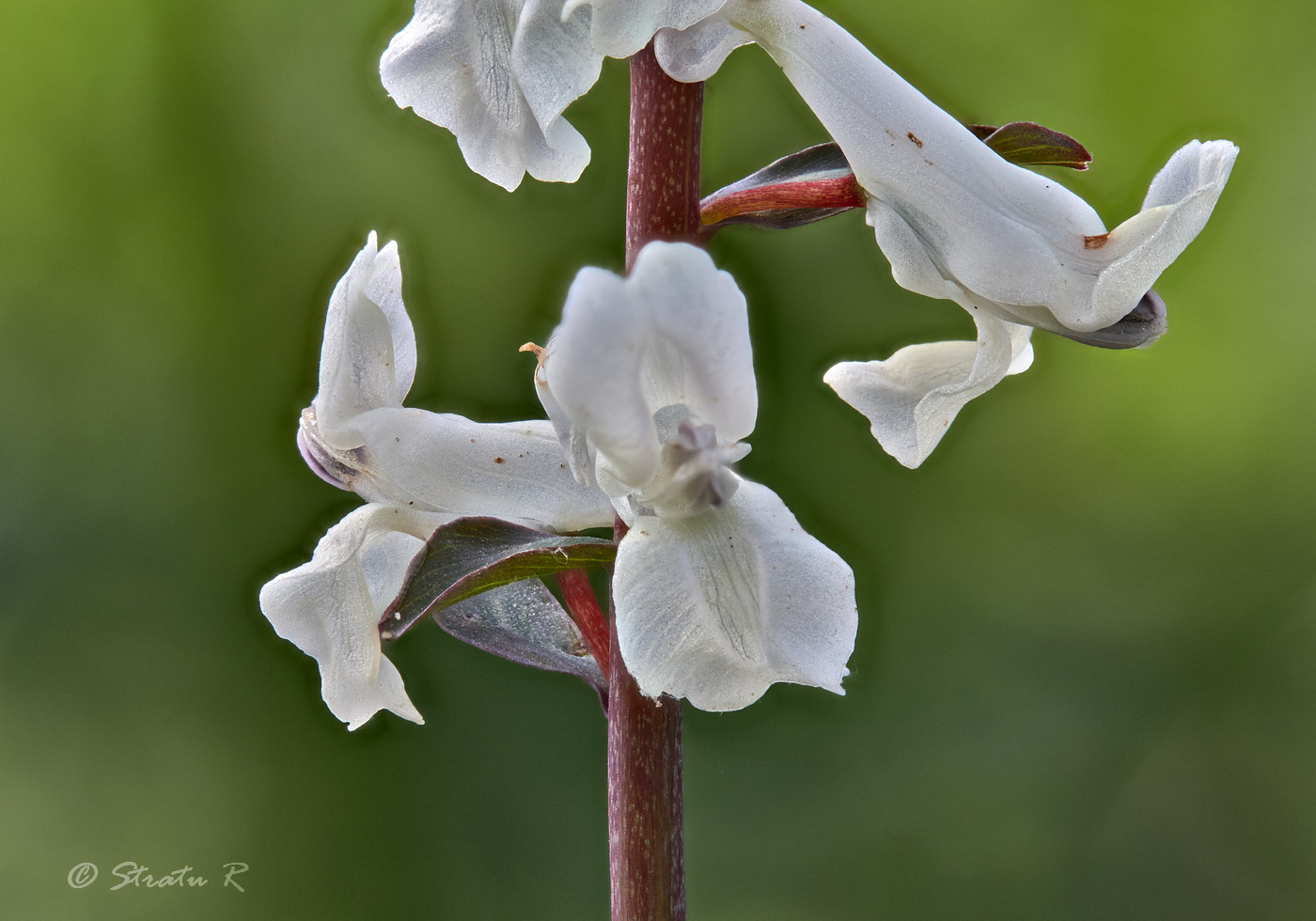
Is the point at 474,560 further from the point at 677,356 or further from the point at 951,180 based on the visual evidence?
the point at 951,180

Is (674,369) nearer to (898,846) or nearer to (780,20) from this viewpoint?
(780,20)

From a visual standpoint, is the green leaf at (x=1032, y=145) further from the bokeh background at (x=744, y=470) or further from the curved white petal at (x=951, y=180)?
the bokeh background at (x=744, y=470)

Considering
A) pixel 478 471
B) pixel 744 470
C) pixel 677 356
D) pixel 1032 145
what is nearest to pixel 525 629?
pixel 478 471

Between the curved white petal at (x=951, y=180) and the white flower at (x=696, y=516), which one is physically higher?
the curved white petal at (x=951, y=180)

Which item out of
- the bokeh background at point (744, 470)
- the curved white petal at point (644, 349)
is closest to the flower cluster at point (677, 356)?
the curved white petal at point (644, 349)

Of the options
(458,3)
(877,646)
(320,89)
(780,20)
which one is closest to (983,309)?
(780,20)

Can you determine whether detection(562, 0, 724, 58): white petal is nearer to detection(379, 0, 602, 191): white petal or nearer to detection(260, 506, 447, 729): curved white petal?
detection(379, 0, 602, 191): white petal
